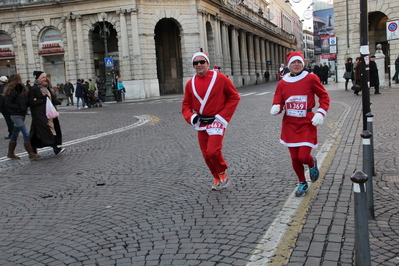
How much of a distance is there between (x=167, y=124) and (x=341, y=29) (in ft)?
78.0

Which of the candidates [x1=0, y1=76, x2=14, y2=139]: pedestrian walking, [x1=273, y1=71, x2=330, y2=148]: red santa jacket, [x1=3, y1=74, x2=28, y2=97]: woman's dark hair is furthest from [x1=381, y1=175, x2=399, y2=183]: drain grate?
[x1=0, y1=76, x2=14, y2=139]: pedestrian walking

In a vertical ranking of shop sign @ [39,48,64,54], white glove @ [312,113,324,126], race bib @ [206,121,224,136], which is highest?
shop sign @ [39,48,64,54]

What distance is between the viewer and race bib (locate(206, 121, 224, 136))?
18.3 feet

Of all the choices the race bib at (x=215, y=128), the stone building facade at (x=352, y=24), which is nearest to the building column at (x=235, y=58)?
the stone building facade at (x=352, y=24)

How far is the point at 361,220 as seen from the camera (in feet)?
9.32

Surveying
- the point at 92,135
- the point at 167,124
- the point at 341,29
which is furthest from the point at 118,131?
the point at 341,29

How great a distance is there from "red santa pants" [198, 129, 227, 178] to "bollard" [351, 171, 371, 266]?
111 inches

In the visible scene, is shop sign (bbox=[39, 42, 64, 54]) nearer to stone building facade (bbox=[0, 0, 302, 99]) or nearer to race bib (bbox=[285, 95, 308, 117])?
stone building facade (bbox=[0, 0, 302, 99])

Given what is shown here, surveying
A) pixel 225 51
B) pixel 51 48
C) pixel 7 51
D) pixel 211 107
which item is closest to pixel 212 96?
pixel 211 107

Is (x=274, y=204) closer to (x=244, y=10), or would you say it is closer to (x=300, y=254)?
(x=300, y=254)

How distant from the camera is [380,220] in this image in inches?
166

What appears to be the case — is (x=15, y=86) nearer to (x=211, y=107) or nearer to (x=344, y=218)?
(x=211, y=107)

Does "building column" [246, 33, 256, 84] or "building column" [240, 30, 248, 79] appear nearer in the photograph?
"building column" [240, 30, 248, 79]

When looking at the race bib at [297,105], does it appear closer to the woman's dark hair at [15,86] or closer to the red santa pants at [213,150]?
the red santa pants at [213,150]
